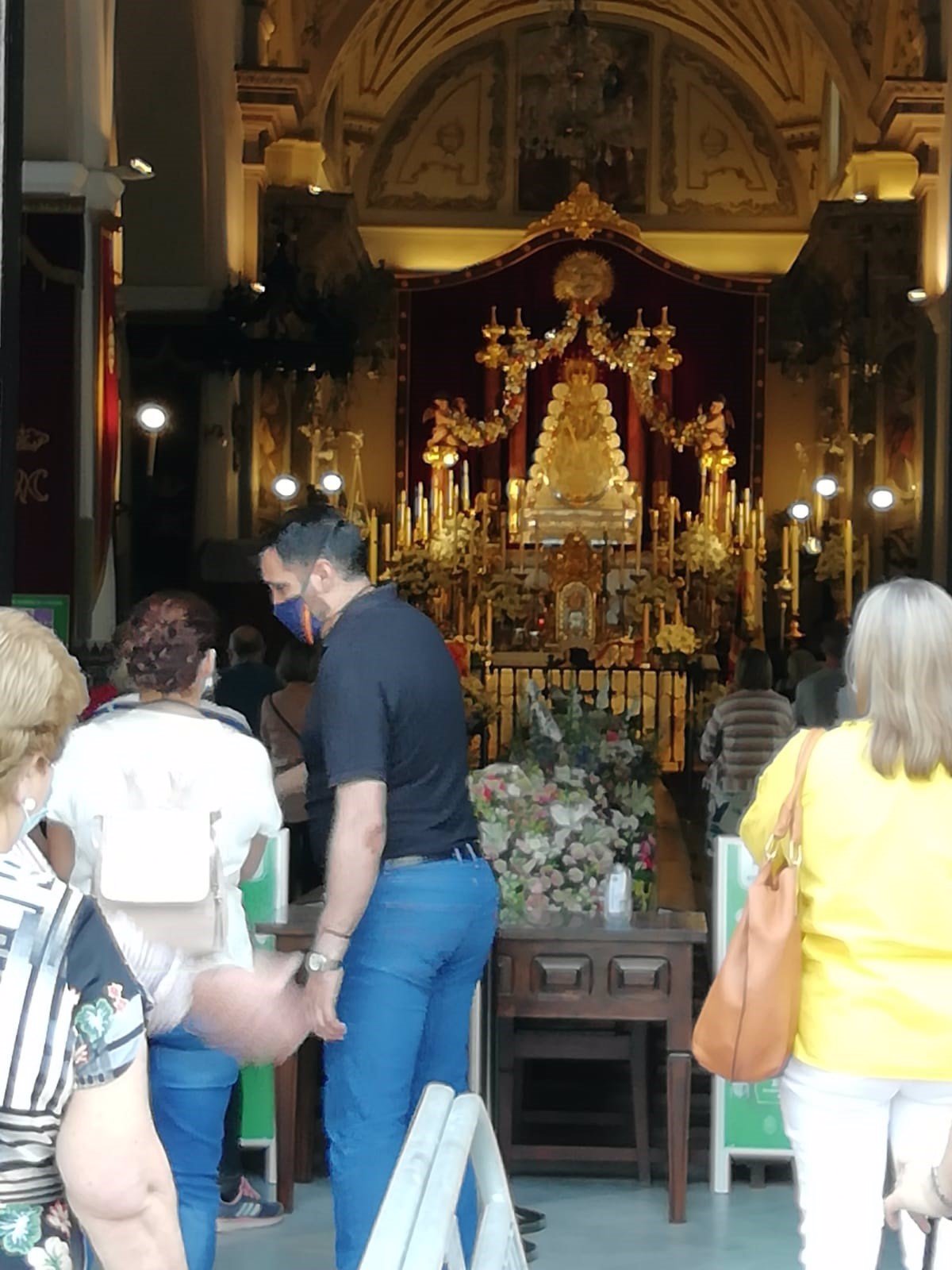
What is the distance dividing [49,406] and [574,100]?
259 inches

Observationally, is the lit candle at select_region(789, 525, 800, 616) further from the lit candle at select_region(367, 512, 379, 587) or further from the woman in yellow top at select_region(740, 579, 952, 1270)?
the woman in yellow top at select_region(740, 579, 952, 1270)

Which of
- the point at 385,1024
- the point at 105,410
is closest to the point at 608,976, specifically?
the point at 385,1024

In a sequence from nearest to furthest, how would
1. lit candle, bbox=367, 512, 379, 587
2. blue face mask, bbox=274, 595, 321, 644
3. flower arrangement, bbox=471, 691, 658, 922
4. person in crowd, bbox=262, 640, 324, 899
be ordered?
blue face mask, bbox=274, 595, 321, 644
flower arrangement, bbox=471, 691, 658, 922
person in crowd, bbox=262, 640, 324, 899
lit candle, bbox=367, 512, 379, 587

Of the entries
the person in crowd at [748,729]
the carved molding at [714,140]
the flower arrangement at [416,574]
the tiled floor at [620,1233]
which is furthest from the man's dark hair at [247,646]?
the carved molding at [714,140]

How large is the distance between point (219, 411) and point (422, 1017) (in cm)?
1211

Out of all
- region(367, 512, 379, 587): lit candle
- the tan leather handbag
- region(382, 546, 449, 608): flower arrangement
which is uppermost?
region(367, 512, 379, 587): lit candle

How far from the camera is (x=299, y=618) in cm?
413

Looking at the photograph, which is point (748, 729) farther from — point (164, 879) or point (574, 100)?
point (574, 100)

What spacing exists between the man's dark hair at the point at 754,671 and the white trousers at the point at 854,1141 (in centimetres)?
553

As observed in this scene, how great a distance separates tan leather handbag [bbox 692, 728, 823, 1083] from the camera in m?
3.24

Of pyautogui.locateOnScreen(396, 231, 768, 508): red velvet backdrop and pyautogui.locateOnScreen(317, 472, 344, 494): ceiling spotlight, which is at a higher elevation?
pyautogui.locateOnScreen(396, 231, 768, 508): red velvet backdrop

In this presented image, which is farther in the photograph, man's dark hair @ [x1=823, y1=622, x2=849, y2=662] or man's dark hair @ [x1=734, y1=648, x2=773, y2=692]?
man's dark hair @ [x1=823, y1=622, x2=849, y2=662]

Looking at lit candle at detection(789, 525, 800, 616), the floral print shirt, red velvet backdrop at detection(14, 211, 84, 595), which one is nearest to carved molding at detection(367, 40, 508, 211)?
lit candle at detection(789, 525, 800, 616)

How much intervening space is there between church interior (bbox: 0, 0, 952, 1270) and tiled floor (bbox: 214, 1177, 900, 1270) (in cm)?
111
